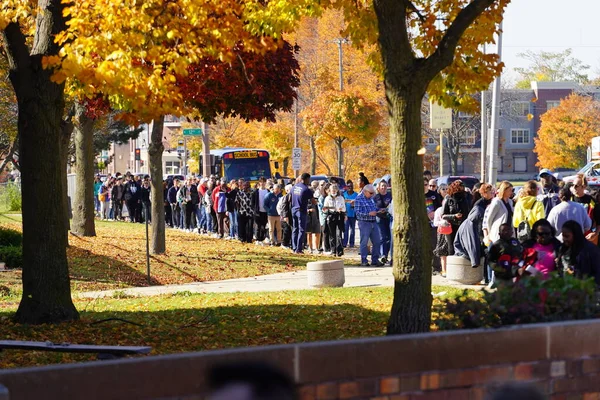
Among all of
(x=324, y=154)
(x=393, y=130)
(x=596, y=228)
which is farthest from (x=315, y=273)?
(x=324, y=154)

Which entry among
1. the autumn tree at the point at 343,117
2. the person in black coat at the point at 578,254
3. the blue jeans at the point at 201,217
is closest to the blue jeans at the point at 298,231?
the blue jeans at the point at 201,217

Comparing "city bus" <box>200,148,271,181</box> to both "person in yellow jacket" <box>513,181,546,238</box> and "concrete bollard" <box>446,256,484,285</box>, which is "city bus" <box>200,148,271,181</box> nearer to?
"concrete bollard" <box>446,256,484,285</box>

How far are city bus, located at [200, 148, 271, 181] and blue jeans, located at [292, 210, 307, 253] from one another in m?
21.0

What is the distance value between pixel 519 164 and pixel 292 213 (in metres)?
75.8

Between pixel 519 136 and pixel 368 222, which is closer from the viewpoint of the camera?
pixel 368 222

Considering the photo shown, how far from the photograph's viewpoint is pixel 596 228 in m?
16.5

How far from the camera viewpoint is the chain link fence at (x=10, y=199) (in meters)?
41.9

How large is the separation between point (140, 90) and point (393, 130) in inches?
150

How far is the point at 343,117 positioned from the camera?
4944 centimetres

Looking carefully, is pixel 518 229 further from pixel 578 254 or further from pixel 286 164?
pixel 286 164

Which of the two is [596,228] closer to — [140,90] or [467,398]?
[140,90]

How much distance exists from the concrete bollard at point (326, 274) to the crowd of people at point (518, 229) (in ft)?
6.84

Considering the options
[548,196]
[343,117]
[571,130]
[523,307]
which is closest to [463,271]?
[548,196]

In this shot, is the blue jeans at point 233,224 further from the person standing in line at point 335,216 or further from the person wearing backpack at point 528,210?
the person wearing backpack at point 528,210
